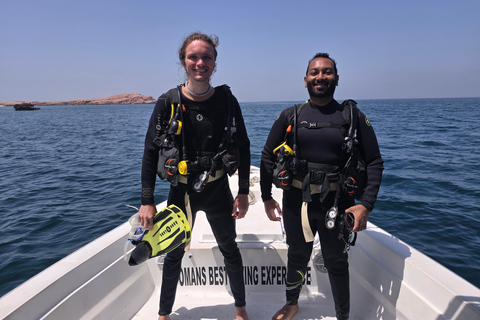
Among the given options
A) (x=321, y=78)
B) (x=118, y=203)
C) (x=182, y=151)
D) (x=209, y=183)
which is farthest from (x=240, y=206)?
(x=118, y=203)

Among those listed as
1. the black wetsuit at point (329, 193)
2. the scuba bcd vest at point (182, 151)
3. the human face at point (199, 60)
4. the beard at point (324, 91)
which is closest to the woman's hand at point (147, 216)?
the scuba bcd vest at point (182, 151)

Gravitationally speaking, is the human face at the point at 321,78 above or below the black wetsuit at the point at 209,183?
above

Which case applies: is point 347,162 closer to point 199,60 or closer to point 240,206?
point 240,206

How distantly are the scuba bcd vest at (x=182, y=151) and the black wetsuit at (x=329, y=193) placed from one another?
0.33 metres

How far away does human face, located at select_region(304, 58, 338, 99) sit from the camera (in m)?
2.22

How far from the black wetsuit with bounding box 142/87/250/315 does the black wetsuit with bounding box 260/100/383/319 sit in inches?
13.5

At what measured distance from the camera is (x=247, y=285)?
3.27m

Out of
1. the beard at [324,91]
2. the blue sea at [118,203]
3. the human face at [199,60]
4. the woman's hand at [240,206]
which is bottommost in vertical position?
the blue sea at [118,203]

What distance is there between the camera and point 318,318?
2.81 metres

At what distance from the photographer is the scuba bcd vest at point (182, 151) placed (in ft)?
7.25

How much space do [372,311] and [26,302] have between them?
2785 mm

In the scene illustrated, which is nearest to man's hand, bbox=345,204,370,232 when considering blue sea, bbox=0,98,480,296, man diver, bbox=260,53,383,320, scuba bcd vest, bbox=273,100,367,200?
man diver, bbox=260,53,383,320

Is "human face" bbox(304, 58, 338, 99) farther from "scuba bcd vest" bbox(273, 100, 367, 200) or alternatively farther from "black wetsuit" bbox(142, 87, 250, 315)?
"black wetsuit" bbox(142, 87, 250, 315)

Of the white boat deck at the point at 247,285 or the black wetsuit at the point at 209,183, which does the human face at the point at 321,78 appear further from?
the white boat deck at the point at 247,285
